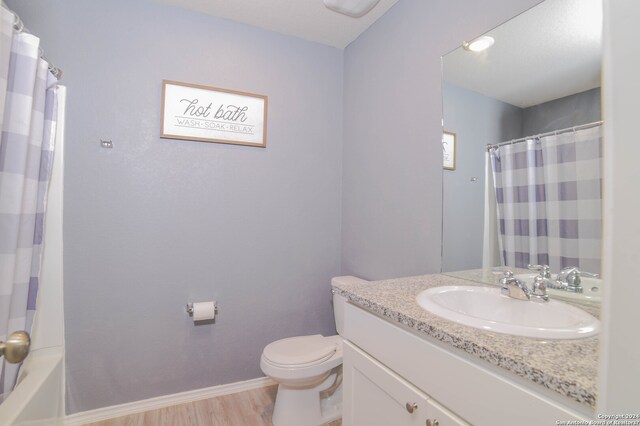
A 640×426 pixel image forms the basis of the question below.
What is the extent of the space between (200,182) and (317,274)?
41.4 inches

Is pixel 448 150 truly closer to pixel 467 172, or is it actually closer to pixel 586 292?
pixel 467 172

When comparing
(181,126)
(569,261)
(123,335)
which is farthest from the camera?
(181,126)

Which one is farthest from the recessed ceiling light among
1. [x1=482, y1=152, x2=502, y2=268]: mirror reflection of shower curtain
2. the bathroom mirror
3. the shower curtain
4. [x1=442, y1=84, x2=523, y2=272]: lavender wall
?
the shower curtain

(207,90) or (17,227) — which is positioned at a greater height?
(207,90)

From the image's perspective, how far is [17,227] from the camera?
120cm

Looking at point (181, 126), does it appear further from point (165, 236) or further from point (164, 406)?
point (164, 406)

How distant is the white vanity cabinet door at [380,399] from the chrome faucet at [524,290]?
0.52 meters

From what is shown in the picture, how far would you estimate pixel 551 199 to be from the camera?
1.09m

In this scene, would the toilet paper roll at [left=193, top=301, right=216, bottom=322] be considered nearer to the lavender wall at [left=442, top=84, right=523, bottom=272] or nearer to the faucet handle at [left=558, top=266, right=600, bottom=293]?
the lavender wall at [left=442, top=84, right=523, bottom=272]

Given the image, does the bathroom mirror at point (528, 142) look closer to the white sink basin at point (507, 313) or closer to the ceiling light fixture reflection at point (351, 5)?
the white sink basin at point (507, 313)

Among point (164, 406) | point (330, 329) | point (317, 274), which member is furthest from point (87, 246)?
point (330, 329)

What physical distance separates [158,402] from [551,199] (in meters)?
2.30

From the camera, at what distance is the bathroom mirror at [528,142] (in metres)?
1.00

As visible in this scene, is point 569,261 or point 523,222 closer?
point 569,261
